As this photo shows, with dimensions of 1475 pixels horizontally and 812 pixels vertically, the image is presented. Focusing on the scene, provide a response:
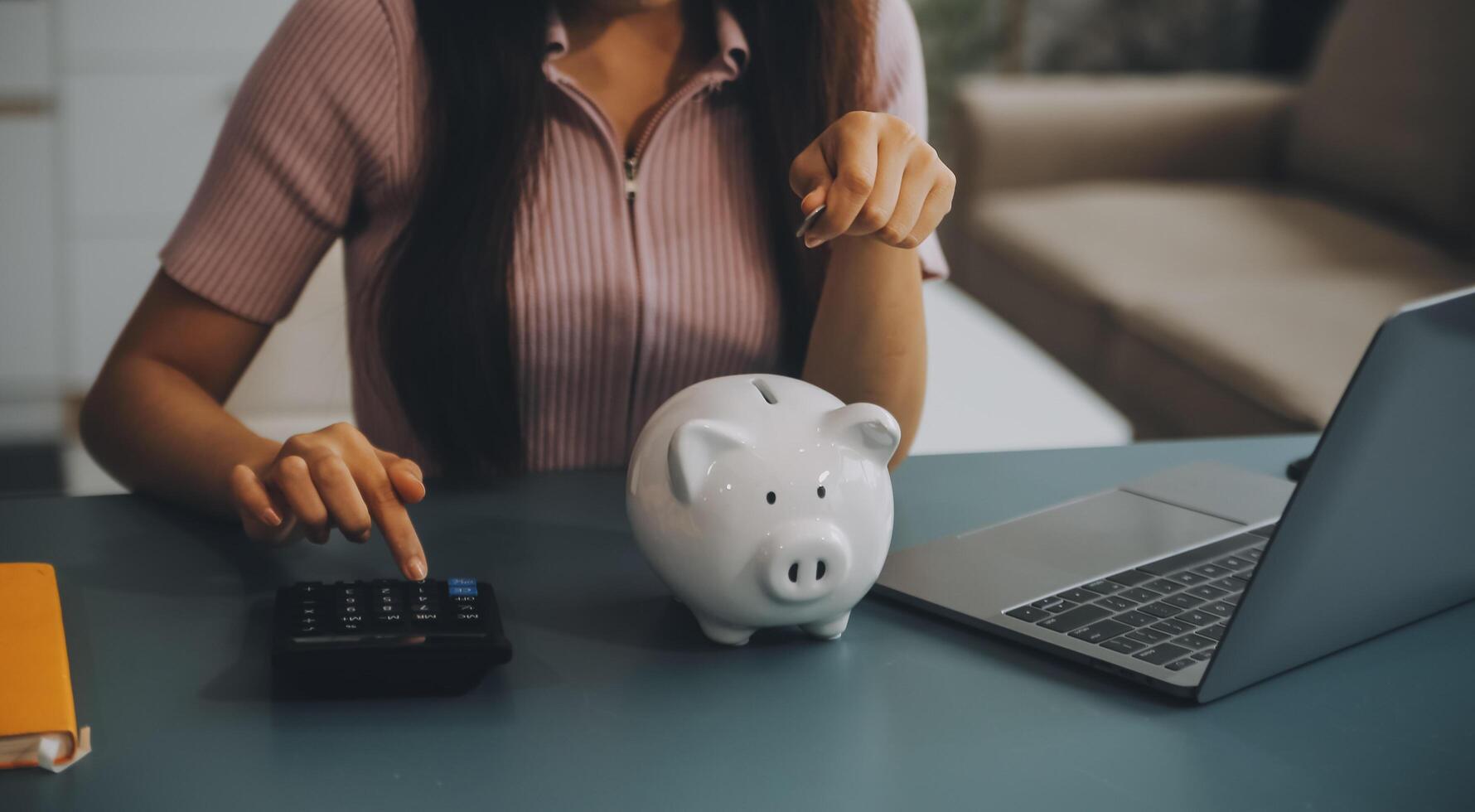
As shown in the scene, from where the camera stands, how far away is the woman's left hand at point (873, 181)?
2.28ft

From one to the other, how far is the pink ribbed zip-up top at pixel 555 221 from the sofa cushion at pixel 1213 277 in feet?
3.08

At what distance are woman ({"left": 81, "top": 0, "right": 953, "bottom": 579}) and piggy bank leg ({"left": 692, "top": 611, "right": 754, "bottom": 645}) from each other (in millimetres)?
303

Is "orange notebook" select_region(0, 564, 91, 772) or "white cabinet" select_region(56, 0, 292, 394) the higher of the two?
"orange notebook" select_region(0, 564, 91, 772)

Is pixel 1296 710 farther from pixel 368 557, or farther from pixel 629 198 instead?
pixel 629 198

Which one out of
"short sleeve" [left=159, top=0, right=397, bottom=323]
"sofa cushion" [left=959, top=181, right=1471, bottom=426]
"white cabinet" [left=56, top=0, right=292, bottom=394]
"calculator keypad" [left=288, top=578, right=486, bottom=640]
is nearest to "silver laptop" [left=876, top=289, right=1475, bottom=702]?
"calculator keypad" [left=288, top=578, right=486, bottom=640]

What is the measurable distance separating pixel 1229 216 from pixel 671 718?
7.45ft

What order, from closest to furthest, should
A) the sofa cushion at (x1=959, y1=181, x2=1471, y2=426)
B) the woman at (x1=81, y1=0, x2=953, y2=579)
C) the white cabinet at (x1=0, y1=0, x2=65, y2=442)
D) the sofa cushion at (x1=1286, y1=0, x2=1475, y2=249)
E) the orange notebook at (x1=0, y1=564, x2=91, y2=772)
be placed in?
1. the orange notebook at (x1=0, y1=564, x2=91, y2=772)
2. the woman at (x1=81, y1=0, x2=953, y2=579)
3. the sofa cushion at (x1=959, y1=181, x2=1471, y2=426)
4. the sofa cushion at (x1=1286, y1=0, x2=1475, y2=249)
5. the white cabinet at (x1=0, y1=0, x2=65, y2=442)

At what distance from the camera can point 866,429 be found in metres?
0.64

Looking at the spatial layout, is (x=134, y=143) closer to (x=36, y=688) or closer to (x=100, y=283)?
(x=100, y=283)

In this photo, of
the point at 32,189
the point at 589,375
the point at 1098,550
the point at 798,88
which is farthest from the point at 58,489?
the point at 1098,550

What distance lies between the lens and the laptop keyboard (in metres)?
0.67

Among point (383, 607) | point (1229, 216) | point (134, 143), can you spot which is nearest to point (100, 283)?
point (134, 143)

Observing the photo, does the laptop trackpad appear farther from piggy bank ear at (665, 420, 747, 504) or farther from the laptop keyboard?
piggy bank ear at (665, 420, 747, 504)

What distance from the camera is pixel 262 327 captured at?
1.05 meters
